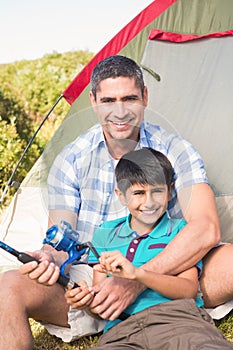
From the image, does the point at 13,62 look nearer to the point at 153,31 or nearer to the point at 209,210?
the point at 153,31

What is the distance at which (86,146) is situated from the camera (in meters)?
2.31

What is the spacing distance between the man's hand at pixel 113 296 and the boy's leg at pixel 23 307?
189 millimetres

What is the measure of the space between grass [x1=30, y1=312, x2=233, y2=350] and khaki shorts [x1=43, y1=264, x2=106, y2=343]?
80 millimetres

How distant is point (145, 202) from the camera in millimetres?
1854

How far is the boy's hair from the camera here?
1.88m

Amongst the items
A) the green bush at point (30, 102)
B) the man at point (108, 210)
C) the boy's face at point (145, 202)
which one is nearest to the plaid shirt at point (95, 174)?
the man at point (108, 210)

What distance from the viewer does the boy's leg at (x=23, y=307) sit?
1.93 meters

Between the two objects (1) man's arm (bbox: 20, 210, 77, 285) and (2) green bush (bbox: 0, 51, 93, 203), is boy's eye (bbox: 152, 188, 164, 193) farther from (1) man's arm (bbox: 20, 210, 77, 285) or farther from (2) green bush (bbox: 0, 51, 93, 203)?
(2) green bush (bbox: 0, 51, 93, 203)

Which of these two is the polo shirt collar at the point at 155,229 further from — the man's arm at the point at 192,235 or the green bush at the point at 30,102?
the green bush at the point at 30,102

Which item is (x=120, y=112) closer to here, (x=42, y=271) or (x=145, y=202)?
(x=145, y=202)

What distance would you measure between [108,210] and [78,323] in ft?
1.40

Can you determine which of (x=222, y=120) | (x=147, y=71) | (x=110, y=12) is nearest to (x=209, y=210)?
(x=222, y=120)

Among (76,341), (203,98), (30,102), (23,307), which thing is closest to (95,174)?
(23,307)

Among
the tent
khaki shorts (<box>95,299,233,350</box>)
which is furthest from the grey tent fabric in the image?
khaki shorts (<box>95,299,233,350</box>)
